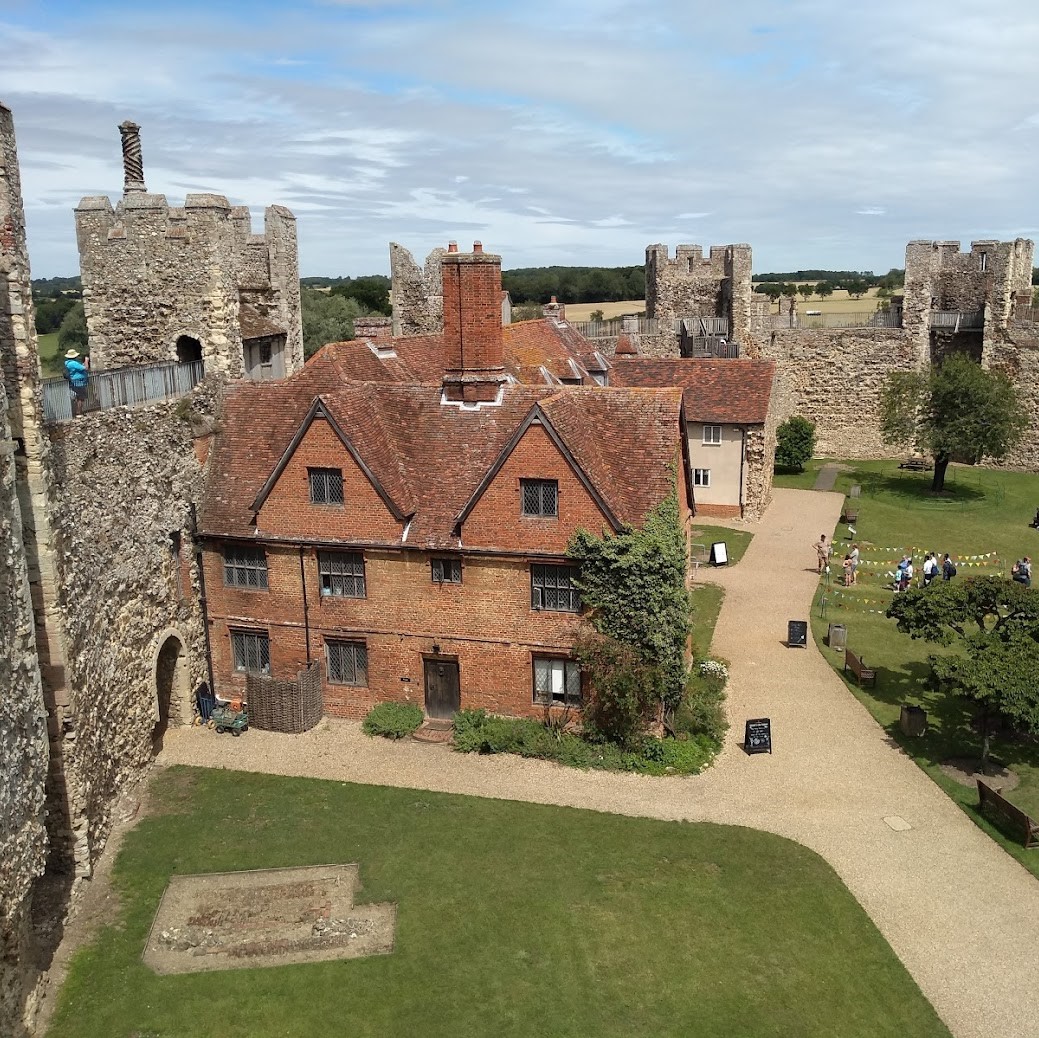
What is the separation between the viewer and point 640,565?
72.3ft

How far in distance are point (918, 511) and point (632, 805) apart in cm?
3019

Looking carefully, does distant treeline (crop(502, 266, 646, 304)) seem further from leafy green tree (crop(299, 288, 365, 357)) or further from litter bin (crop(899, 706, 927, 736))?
litter bin (crop(899, 706, 927, 736))

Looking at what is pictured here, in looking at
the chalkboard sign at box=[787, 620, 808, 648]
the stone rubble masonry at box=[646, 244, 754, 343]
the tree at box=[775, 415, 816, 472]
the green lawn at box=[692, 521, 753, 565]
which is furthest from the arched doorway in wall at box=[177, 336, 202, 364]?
the stone rubble masonry at box=[646, 244, 754, 343]

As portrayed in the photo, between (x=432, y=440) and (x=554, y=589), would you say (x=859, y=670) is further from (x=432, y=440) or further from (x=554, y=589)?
(x=432, y=440)

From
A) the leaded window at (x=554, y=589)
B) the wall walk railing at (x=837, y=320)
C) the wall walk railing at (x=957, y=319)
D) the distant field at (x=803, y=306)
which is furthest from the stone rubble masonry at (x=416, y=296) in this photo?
the distant field at (x=803, y=306)

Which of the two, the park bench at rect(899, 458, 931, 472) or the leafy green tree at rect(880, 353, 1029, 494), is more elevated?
the leafy green tree at rect(880, 353, 1029, 494)

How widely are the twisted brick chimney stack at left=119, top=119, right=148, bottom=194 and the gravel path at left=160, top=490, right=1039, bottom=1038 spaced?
15.0m

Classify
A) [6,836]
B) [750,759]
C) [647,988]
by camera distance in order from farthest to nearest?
[750,759] → [647,988] → [6,836]

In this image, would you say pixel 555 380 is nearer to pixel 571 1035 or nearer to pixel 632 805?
pixel 632 805

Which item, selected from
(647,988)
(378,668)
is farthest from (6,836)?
(378,668)

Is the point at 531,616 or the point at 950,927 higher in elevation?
the point at 531,616

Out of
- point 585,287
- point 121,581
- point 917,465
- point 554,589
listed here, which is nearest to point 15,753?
point 121,581

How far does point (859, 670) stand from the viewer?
26.5 m

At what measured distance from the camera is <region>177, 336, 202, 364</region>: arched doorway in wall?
2661 cm
